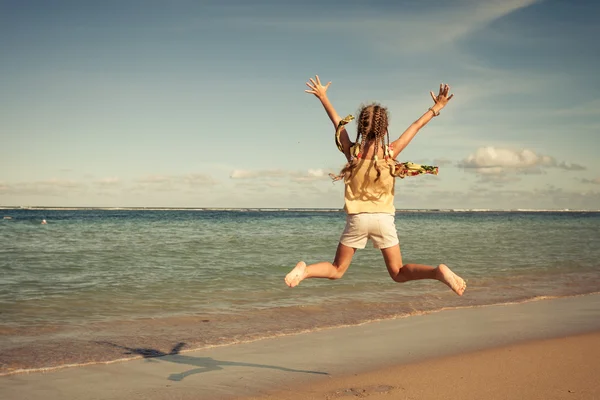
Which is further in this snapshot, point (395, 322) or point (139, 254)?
point (139, 254)

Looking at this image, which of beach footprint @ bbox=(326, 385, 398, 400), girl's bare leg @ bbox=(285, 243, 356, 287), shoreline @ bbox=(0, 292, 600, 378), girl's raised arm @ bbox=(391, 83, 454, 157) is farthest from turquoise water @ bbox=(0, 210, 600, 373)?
girl's raised arm @ bbox=(391, 83, 454, 157)

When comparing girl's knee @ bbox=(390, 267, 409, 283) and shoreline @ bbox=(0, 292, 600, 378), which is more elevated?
girl's knee @ bbox=(390, 267, 409, 283)

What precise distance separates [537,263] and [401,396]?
15404 millimetres

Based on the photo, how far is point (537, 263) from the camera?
1878cm

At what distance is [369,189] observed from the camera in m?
5.00

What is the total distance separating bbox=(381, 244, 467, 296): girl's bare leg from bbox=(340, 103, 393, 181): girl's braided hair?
0.77 m

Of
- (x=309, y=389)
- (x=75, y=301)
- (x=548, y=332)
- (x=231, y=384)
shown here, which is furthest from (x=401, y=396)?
(x=75, y=301)

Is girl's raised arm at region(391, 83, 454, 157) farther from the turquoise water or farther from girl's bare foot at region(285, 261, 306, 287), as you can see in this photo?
the turquoise water

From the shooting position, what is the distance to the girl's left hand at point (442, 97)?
5.18 metres

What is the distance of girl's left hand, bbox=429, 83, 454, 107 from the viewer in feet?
17.0

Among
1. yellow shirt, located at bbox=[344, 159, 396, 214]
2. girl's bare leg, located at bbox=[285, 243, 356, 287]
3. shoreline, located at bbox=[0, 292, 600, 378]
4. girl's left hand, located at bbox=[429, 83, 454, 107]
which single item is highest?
girl's left hand, located at bbox=[429, 83, 454, 107]

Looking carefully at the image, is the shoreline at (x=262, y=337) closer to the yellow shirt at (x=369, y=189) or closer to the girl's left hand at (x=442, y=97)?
the yellow shirt at (x=369, y=189)

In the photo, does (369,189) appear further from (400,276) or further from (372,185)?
(400,276)

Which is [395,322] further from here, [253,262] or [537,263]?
[537,263]
